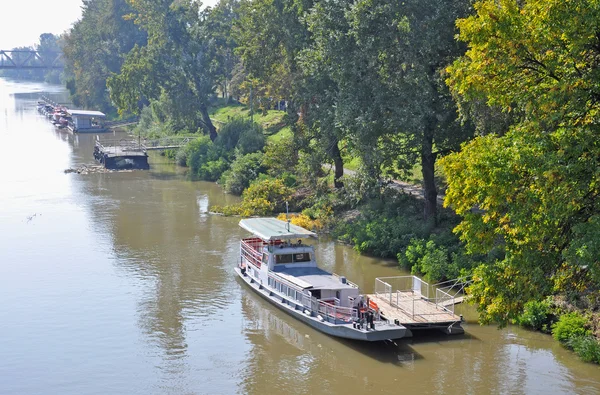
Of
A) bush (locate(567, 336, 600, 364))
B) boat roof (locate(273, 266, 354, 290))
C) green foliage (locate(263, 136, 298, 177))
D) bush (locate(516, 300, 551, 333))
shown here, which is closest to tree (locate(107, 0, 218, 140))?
green foliage (locate(263, 136, 298, 177))

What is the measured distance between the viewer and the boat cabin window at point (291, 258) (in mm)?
37625

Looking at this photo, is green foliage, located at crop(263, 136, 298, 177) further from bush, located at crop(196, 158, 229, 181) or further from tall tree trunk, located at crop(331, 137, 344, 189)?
bush, located at crop(196, 158, 229, 181)

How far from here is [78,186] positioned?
225 ft

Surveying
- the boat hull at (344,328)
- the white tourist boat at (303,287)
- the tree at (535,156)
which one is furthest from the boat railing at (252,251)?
the tree at (535,156)

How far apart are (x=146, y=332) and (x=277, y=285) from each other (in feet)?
21.4

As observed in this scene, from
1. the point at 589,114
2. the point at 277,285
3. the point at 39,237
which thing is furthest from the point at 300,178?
the point at 589,114

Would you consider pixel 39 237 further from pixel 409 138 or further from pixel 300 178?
pixel 409 138

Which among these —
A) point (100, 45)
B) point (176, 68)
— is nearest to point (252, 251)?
point (176, 68)

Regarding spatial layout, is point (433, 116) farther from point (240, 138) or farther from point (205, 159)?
point (205, 159)

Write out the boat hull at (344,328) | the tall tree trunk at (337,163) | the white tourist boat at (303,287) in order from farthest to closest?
the tall tree trunk at (337,163) < the white tourist boat at (303,287) < the boat hull at (344,328)

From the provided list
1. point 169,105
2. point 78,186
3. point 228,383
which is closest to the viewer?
point 228,383

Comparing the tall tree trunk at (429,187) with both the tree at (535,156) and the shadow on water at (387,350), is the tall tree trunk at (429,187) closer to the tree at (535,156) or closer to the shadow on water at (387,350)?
the shadow on water at (387,350)

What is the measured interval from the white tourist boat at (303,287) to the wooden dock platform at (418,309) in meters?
0.88

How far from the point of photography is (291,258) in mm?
37781
